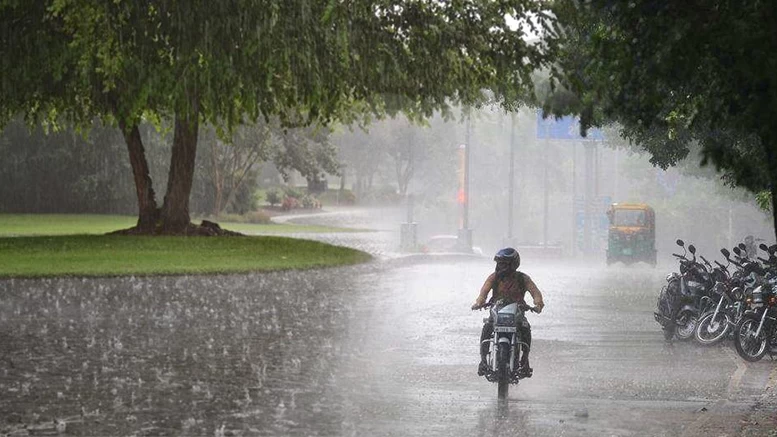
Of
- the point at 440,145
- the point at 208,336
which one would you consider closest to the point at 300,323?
the point at 208,336

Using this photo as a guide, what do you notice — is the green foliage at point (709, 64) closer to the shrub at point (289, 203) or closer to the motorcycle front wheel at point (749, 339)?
the motorcycle front wheel at point (749, 339)

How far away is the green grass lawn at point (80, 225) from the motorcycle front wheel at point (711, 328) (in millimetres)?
37764

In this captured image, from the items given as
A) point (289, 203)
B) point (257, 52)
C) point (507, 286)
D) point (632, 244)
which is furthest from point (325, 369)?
point (289, 203)

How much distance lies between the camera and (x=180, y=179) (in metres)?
40.3

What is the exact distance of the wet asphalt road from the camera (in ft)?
34.8

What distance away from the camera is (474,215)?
11325 centimetres

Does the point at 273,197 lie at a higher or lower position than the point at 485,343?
higher

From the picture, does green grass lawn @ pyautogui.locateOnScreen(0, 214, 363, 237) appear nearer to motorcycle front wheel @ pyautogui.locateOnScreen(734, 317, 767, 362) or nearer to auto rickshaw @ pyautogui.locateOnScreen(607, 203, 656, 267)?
auto rickshaw @ pyautogui.locateOnScreen(607, 203, 656, 267)

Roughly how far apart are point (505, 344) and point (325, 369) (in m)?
2.46

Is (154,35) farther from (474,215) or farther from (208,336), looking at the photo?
(474,215)

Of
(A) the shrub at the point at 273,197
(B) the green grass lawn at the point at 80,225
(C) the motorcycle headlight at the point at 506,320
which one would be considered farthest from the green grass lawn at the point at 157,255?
(A) the shrub at the point at 273,197

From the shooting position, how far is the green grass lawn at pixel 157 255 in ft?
99.6

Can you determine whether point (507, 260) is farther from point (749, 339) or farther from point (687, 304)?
point (687, 304)

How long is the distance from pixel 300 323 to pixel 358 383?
6.69 m
